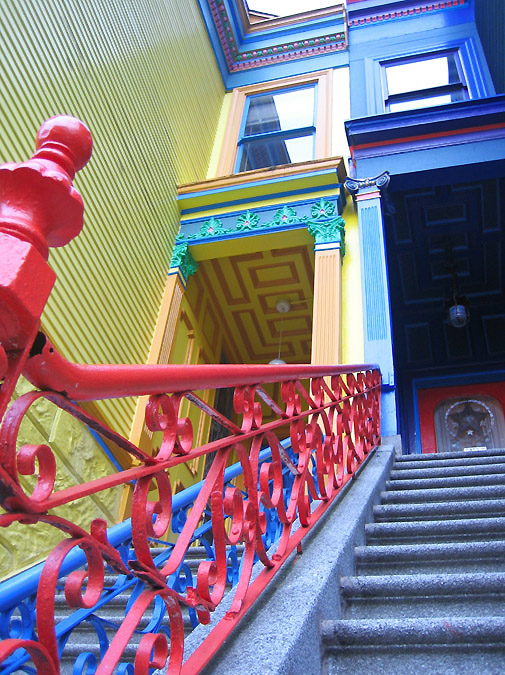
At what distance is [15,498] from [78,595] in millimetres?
238

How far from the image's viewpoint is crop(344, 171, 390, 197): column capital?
6148mm

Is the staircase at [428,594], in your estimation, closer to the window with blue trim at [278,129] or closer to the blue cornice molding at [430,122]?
the blue cornice molding at [430,122]

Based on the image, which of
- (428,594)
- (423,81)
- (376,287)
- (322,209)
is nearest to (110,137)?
(322,209)

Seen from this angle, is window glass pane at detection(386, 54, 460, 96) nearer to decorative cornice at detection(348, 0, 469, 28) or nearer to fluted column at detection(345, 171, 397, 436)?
decorative cornice at detection(348, 0, 469, 28)

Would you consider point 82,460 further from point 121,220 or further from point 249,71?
point 249,71

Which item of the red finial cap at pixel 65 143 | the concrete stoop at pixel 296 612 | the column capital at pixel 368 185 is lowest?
the concrete stoop at pixel 296 612

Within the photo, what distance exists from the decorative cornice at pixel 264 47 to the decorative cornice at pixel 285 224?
4.53 meters

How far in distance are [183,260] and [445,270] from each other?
3.77 m

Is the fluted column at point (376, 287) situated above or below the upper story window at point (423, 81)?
below

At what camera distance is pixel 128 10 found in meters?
5.95

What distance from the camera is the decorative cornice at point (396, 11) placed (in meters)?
9.02

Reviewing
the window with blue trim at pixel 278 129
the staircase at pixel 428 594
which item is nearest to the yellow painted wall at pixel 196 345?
the window with blue trim at pixel 278 129

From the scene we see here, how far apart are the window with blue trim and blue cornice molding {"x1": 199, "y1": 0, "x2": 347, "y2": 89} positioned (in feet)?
2.13

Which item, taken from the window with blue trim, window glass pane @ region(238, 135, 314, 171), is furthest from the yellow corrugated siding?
the window with blue trim
